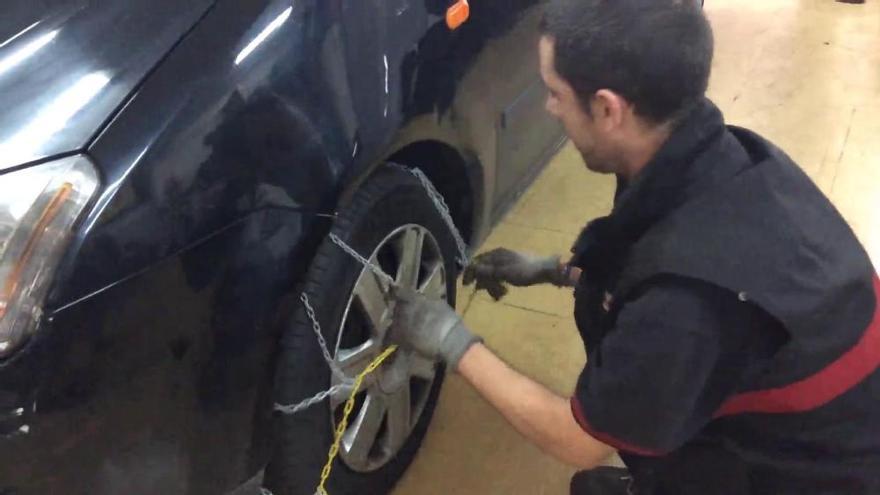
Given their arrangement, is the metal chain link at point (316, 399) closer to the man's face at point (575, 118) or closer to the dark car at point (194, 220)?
the dark car at point (194, 220)

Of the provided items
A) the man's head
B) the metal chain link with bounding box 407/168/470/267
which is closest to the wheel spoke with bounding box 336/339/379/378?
the metal chain link with bounding box 407/168/470/267

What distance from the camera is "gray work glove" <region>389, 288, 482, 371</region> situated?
1547mm

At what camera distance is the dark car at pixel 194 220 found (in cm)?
112

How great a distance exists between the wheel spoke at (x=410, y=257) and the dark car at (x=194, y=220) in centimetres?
6

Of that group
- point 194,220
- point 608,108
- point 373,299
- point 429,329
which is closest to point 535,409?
point 429,329

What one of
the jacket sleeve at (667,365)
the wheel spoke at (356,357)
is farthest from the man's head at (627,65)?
the wheel spoke at (356,357)

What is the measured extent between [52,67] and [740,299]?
0.96m

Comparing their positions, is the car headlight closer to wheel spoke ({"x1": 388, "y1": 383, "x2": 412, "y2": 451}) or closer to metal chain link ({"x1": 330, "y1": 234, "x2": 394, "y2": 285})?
metal chain link ({"x1": 330, "y1": 234, "x2": 394, "y2": 285})

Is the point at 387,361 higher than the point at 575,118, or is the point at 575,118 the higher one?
the point at 575,118

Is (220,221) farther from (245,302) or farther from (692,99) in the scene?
(692,99)

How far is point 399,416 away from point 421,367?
0.11 m

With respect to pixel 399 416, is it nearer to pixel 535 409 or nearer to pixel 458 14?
pixel 535 409

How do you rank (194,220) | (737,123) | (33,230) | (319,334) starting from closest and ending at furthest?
(33,230) → (194,220) → (319,334) → (737,123)

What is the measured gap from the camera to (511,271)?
6.33 feet
